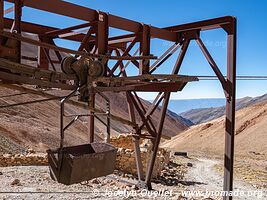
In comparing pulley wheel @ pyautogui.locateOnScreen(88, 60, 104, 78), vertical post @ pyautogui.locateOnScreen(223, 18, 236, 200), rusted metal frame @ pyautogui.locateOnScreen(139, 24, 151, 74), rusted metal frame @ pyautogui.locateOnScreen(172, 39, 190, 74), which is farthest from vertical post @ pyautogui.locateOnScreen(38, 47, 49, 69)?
vertical post @ pyautogui.locateOnScreen(223, 18, 236, 200)

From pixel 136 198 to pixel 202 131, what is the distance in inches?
1539

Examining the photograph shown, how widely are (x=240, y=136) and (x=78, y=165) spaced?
121 ft

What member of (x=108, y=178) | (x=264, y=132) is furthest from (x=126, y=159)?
(x=264, y=132)

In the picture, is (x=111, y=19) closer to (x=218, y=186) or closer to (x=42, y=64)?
(x=42, y=64)

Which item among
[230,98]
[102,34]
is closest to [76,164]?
[102,34]

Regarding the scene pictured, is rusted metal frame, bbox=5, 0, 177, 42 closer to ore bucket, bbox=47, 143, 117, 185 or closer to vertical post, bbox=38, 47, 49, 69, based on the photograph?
vertical post, bbox=38, 47, 49, 69

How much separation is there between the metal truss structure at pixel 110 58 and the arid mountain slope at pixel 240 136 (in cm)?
2404

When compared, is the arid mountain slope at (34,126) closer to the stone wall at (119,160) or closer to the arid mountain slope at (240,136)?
the stone wall at (119,160)

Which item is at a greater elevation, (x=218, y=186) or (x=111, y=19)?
(x=111, y=19)

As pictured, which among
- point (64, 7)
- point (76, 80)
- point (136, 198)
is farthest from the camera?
point (136, 198)

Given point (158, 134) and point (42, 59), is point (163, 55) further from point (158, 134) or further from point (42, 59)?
point (42, 59)

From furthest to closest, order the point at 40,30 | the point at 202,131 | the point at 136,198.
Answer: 1. the point at 202,131
2. the point at 40,30
3. the point at 136,198

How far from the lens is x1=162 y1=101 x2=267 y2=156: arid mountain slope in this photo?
115 ft

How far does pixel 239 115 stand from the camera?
160 ft
